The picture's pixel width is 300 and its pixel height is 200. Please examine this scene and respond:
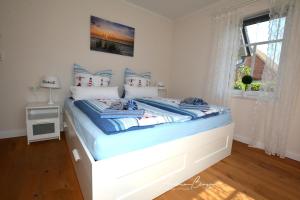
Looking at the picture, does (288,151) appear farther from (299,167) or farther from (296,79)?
(296,79)

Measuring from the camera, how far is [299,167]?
1.91 meters

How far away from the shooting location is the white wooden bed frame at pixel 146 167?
3.29 ft

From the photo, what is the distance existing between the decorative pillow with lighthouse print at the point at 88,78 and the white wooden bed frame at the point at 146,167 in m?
1.37

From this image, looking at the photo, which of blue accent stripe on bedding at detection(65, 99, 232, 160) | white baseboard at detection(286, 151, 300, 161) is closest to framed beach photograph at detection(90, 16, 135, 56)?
blue accent stripe on bedding at detection(65, 99, 232, 160)

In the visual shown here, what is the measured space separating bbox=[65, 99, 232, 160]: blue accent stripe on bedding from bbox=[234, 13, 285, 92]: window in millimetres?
1556

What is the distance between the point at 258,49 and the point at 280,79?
2.21 ft

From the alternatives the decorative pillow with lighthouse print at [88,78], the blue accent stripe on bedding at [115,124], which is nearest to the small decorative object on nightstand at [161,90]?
the decorative pillow with lighthouse print at [88,78]

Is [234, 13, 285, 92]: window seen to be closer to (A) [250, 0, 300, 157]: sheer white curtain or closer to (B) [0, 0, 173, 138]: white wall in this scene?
(A) [250, 0, 300, 157]: sheer white curtain

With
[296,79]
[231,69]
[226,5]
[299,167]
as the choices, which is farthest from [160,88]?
[299,167]

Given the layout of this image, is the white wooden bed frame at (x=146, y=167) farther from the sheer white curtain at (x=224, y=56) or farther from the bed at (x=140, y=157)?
the sheer white curtain at (x=224, y=56)

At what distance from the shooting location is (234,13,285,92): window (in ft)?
7.09

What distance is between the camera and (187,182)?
4.98ft

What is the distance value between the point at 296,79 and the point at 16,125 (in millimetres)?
3966

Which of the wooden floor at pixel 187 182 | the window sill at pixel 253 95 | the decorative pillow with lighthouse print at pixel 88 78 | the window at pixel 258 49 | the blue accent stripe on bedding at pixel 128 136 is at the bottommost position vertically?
the wooden floor at pixel 187 182
